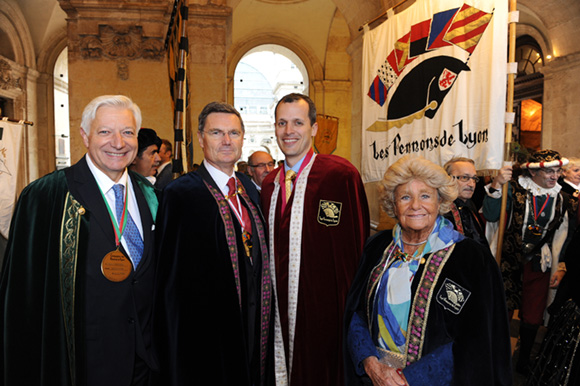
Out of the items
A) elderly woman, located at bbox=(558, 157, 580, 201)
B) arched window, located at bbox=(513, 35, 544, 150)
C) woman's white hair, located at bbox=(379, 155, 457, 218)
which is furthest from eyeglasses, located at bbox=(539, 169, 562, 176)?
arched window, located at bbox=(513, 35, 544, 150)

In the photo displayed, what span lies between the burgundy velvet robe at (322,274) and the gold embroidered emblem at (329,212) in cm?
2

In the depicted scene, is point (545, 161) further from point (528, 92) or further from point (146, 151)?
point (528, 92)

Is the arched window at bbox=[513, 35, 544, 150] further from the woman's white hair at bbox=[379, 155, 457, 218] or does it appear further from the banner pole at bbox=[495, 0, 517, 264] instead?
the woman's white hair at bbox=[379, 155, 457, 218]

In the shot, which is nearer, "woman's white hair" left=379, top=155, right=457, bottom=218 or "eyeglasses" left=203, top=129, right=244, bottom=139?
"woman's white hair" left=379, top=155, right=457, bottom=218

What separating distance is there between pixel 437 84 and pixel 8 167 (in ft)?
15.3

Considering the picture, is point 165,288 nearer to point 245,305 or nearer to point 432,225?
point 245,305

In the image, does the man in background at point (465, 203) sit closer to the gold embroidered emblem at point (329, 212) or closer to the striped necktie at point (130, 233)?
the gold embroidered emblem at point (329, 212)

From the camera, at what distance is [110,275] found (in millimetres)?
1824

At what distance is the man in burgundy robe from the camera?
7.82 feet

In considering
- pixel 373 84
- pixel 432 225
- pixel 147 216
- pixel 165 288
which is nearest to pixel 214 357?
pixel 165 288

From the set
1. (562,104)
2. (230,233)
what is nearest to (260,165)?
(230,233)

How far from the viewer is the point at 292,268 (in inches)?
94.7

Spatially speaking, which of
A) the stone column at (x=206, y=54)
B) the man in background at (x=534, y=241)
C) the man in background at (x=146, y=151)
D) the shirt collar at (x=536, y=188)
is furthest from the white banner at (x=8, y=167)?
the shirt collar at (x=536, y=188)

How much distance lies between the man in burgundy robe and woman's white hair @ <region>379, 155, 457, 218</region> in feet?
1.71
